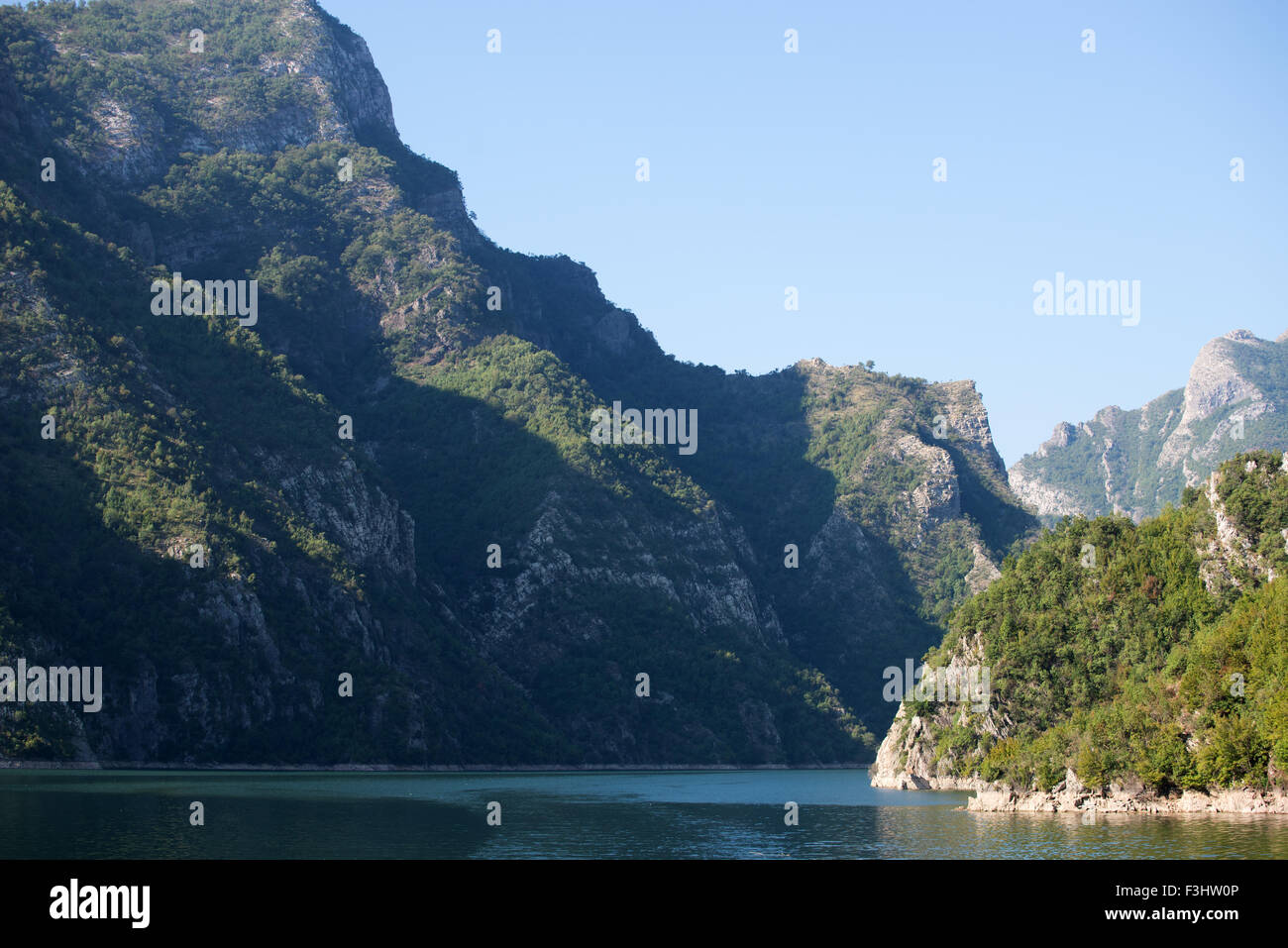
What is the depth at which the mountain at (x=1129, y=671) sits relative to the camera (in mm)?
87000

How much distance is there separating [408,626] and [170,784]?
68.7m

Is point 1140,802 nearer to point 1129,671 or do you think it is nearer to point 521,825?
point 1129,671

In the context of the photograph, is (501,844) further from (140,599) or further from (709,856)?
(140,599)

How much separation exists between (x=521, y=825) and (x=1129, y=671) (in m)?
54.7

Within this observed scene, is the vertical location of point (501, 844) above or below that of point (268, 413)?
below

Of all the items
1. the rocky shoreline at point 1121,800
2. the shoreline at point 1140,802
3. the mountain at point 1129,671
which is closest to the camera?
the shoreline at point 1140,802

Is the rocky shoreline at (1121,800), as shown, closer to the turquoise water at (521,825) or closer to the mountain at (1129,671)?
the mountain at (1129,671)

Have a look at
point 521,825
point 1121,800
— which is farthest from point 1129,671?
point 521,825

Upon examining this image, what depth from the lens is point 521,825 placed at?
87.1m

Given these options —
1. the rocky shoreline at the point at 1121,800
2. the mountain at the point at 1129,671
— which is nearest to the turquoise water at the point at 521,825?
the rocky shoreline at the point at 1121,800

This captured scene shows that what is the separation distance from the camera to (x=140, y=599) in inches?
5354

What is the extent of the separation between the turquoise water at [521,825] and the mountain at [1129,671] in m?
4.26

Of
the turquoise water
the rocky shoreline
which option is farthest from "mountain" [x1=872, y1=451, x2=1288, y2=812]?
the turquoise water
